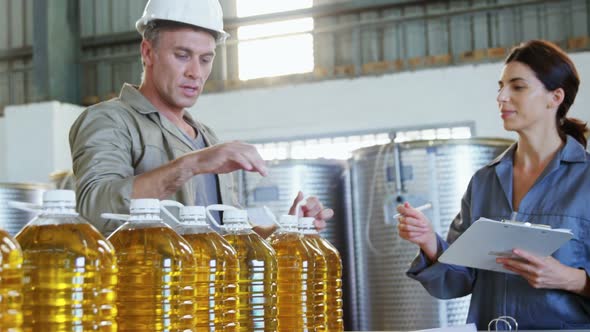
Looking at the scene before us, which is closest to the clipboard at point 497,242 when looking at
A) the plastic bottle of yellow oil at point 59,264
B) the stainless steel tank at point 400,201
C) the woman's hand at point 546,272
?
the woman's hand at point 546,272

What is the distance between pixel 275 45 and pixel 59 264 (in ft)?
29.2

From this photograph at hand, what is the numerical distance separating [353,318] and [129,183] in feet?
13.7

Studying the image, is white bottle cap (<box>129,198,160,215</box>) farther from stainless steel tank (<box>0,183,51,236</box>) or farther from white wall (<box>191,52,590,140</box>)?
white wall (<box>191,52,590,140</box>)

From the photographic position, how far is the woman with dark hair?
2559 mm

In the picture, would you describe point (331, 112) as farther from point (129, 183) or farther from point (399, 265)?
point (129, 183)

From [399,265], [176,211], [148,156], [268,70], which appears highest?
[268,70]

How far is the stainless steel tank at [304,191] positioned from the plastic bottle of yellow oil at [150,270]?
4.57 metres

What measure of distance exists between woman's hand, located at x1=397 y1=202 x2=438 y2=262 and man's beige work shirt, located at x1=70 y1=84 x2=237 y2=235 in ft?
1.81

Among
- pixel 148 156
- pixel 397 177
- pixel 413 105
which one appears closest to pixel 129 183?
pixel 148 156

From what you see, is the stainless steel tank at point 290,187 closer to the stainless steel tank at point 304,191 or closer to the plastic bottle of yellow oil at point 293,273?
the stainless steel tank at point 304,191

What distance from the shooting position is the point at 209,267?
138 centimetres

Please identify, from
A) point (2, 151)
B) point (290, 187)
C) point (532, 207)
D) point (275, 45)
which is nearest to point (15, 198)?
point (290, 187)

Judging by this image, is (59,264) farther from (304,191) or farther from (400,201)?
(304,191)

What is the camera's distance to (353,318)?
19.0 ft
